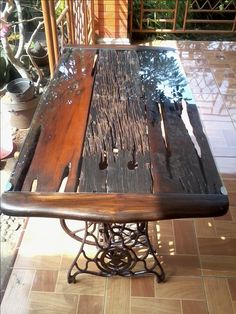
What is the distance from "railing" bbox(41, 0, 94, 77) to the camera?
1.50 metres

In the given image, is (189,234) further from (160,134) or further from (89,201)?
(89,201)

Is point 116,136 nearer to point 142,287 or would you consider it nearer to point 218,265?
point 142,287

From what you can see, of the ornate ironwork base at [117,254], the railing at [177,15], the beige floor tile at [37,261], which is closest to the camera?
the ornate ironwork base at [117,254]

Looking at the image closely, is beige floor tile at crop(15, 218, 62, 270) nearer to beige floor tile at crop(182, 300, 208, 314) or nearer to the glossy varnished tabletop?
beige floor tile at crop(182, 300, 208, 314)

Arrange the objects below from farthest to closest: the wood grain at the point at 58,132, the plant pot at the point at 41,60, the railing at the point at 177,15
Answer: the railing at the point at 177,15
the plant pot at the point at 41,60
the wood grain at the point at 58,132

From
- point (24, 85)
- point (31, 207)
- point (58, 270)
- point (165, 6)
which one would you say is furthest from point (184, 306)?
point (165, 6)

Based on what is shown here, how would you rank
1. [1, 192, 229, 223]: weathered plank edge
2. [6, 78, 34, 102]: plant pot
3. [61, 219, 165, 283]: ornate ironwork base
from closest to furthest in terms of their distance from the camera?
[1, 192, 229, 223]: weathered plank edge < [61, 219, 165, 283]: ornate ironwork base < [6, 78, 34, 102]: plant pot

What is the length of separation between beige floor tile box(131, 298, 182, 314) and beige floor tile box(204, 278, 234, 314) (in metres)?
0.13

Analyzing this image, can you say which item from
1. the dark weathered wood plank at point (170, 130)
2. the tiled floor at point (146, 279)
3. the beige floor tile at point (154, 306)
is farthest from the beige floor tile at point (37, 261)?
the dark weathered wood plank at point (170, 130)

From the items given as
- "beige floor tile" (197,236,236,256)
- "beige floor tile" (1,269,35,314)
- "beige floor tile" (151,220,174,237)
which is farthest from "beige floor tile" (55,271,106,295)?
"beige floor tile" (197,236,236,256)

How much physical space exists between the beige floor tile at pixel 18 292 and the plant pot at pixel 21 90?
1.35m

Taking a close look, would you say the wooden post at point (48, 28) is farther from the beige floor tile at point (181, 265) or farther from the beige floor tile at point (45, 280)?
the beige floor tile at point (181, 265)

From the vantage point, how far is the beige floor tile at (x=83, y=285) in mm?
1348

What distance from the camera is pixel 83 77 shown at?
1.36 metres
